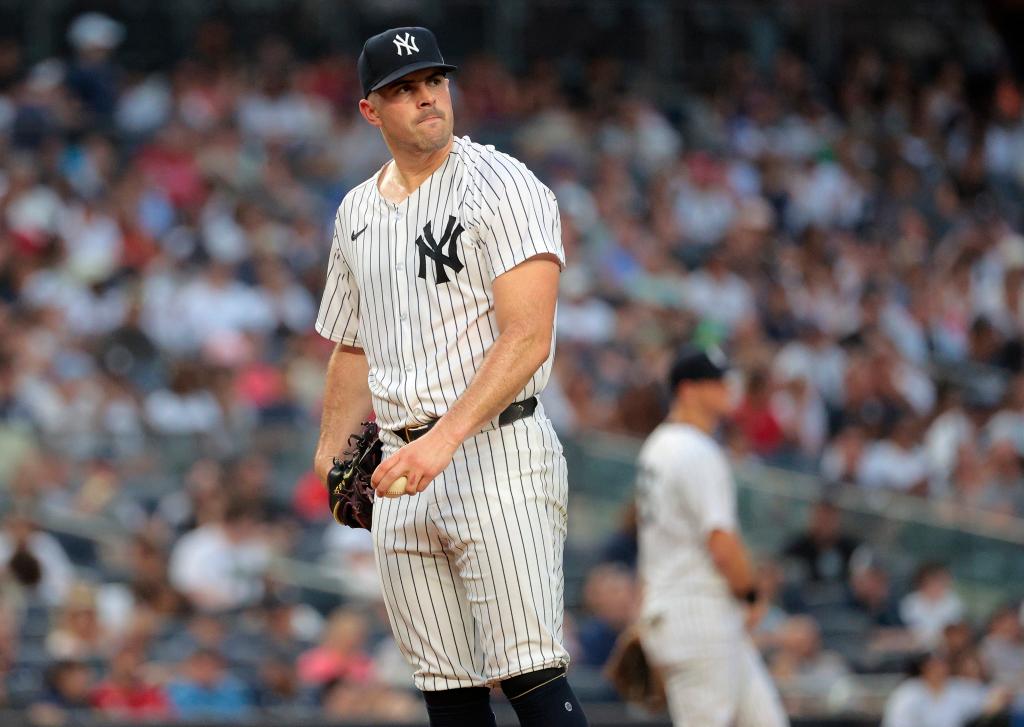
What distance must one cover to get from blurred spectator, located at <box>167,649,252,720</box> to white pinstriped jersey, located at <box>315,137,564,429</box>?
5294 millimetres

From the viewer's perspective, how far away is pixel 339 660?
978cm

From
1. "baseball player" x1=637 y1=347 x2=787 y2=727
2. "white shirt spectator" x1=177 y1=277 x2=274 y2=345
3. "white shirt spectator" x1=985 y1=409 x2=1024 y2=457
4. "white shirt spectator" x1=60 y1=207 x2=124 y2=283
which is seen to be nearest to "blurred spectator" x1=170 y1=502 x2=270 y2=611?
"white shirt spectator" x1=177 y1=277 x2=274 y2=345

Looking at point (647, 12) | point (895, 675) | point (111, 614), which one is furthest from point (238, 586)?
point (647, 12)

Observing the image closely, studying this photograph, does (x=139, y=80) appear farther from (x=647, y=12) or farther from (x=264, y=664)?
(x=264, y=664)

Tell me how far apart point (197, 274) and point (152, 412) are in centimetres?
167

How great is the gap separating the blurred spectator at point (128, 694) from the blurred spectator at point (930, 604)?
4.82 metres

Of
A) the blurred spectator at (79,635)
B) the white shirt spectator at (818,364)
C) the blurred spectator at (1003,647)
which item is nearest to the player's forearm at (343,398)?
the blurred spectator at (79,635)

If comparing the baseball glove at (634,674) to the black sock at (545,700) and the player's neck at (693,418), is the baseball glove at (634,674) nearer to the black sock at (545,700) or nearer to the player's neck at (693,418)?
the player's neck at (693,418)

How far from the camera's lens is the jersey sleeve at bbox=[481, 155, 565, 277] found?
4340 mm

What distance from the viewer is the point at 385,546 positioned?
14.9 feet

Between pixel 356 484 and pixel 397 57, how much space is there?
3.63 feet

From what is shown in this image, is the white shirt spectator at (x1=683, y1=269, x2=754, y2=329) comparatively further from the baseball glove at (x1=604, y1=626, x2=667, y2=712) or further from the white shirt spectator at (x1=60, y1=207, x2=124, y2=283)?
the baseball glove at (x1=604, y1=626, x2=667, y2=712)

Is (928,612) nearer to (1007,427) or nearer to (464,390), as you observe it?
(1007,427)

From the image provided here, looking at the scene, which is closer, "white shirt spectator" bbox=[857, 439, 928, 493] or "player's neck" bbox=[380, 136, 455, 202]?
"player's neck" bbox=[380, 136, 455, 202]
